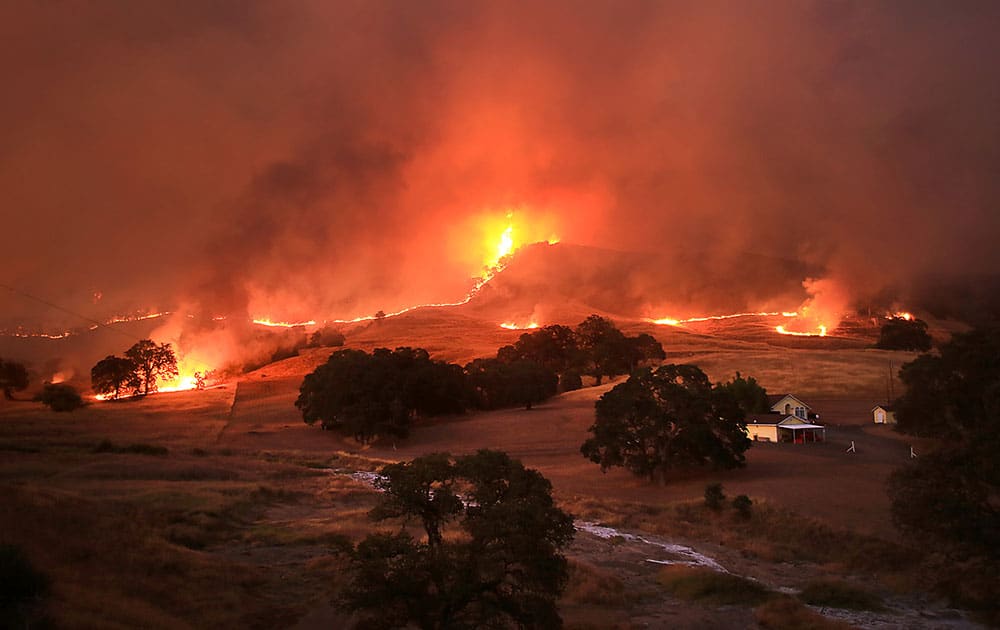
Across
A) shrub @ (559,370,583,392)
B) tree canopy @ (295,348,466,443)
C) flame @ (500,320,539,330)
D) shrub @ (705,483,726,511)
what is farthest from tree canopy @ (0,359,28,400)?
flame @ (500,320,539,330)

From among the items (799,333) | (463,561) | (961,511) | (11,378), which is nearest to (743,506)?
A: (961,511)

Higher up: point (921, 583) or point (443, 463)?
point (443, 463)

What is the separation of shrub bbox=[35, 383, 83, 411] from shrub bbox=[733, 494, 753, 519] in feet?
237

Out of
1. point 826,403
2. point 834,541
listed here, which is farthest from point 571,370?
point 834,541

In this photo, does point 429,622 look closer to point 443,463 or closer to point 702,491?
point 443,463

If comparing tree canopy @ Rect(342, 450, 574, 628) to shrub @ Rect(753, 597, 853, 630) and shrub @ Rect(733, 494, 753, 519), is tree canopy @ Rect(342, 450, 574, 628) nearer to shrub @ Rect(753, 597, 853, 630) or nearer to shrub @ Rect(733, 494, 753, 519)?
shrub @ Rect(753, 597, 853, 630)

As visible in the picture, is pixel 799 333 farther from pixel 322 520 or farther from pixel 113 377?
pixel 322 520

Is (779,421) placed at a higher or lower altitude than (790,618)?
higher

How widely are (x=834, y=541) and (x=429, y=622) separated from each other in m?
21.5

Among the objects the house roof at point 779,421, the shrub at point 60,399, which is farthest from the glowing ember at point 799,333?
the shrub at point 60,399

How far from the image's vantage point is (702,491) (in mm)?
40750

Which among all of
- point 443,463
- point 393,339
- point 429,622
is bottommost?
point 429,622

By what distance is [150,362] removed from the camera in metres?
100

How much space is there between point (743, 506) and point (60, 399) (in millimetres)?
73362
